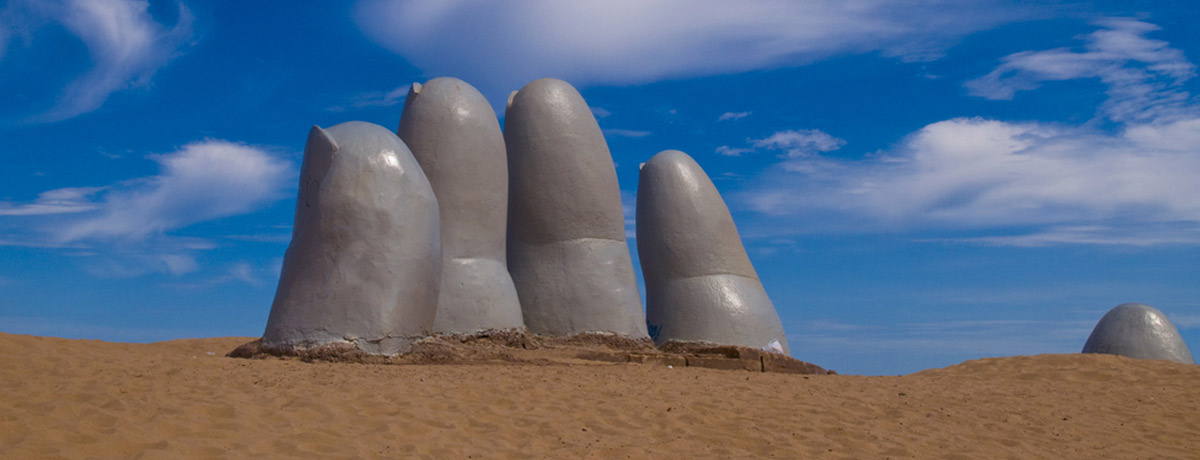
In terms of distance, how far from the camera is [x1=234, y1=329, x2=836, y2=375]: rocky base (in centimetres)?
853

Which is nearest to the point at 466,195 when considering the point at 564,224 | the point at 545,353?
the point at 564,224

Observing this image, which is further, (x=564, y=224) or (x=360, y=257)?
(x=564, y=224)

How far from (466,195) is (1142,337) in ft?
33.9

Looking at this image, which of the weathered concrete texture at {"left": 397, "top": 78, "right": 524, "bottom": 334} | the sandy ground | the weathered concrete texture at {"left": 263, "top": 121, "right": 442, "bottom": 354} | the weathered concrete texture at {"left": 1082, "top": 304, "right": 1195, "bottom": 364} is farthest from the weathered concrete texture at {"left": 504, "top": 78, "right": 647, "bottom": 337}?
the weathered concrete texture at {"left": 1082, "top": 304, "right": 1195, "bottom": 364}

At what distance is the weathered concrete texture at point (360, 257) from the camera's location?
28.0ft

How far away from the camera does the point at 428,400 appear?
6602mm

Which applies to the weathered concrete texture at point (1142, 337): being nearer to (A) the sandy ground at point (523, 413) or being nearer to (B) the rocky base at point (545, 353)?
(A) the sandy ground at point (523, 413)

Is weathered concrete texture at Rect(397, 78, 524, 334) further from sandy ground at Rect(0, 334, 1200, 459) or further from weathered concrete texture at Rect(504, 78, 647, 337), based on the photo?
sandy ground at Rect(0, 334, 1200, 459)

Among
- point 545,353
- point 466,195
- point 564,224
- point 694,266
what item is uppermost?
point 466,195

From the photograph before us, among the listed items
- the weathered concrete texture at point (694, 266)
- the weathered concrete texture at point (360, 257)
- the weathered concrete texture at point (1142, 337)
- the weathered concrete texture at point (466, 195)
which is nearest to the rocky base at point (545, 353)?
the weathered concrete texture at point (360, 257)

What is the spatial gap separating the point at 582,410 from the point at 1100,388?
253 inches

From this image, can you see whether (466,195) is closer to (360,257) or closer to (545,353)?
(545,353)

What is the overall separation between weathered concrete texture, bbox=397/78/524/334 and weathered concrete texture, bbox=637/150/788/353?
7.70 feet

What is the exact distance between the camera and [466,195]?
10.6 m
